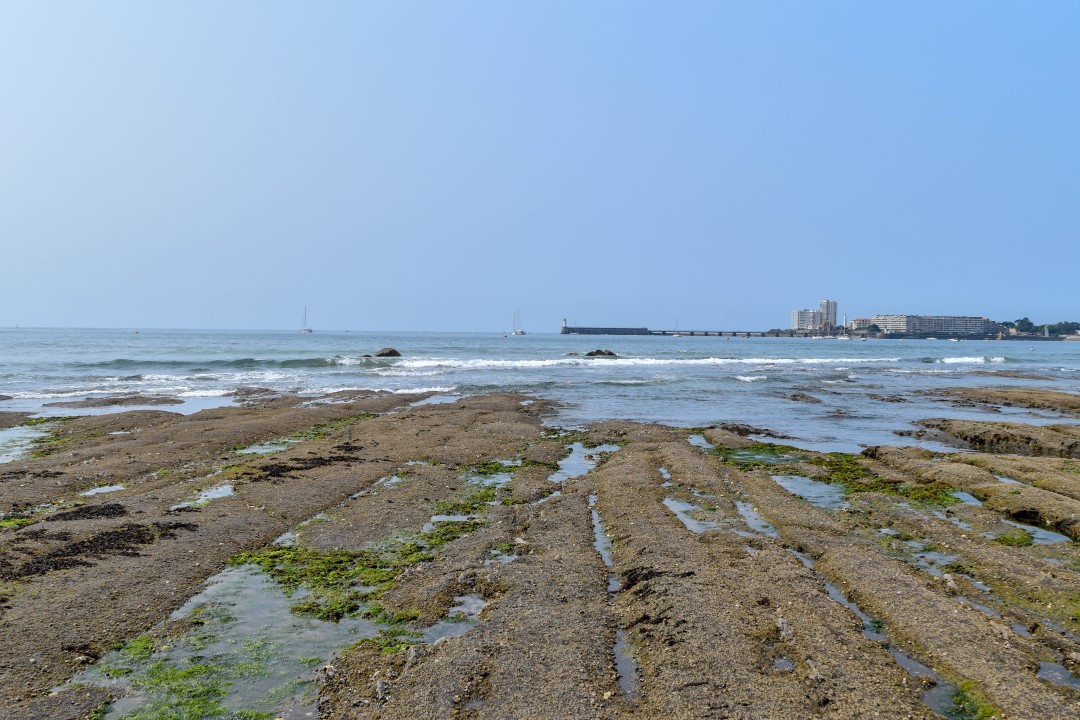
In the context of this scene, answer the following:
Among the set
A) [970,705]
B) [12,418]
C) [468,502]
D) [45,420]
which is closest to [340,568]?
[468,502]

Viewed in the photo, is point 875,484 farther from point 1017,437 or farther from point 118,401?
point 118,401

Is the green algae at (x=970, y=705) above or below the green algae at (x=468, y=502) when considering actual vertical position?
above

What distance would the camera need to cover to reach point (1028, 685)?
5.36 metres

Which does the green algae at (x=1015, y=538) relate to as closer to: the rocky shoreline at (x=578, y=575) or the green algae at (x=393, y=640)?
the rocky shoreline at (x=578, y=575)

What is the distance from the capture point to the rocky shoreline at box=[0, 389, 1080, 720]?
17.5ft

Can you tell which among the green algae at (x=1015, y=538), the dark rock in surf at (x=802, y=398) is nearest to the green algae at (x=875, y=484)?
the green algae at (x=1015, y=538)

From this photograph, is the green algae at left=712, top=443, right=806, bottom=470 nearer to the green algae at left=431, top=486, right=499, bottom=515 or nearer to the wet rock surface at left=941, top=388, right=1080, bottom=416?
the green algae at left=431, top=486, right=499, bottom=515

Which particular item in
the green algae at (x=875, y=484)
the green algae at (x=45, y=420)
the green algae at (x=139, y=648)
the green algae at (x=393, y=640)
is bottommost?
the green algae at (x=45, y=420)

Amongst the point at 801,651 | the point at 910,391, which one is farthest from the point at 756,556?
the point at 910,391

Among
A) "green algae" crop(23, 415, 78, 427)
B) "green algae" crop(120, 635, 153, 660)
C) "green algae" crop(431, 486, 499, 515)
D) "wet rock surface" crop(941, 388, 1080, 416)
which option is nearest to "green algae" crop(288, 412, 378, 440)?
"green algae" crop(431, 486, 499, 515)

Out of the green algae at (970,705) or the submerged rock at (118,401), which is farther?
the submerged rock at (118,401)

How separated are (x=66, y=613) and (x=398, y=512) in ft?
16.0

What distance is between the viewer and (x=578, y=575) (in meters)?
7.79

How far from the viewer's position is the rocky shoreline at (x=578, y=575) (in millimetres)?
5332
